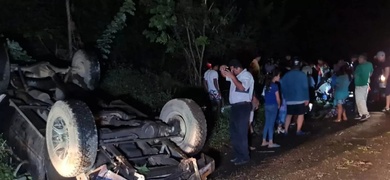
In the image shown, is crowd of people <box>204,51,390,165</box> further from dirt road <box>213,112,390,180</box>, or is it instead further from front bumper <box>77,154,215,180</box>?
front bumper <box>77,154,215,180</box>

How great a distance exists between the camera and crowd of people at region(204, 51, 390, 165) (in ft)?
27.1

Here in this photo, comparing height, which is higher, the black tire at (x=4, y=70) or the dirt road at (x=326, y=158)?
the black tire at (x=4, y=70)

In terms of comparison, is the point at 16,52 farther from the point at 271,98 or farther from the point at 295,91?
the point at 295,91

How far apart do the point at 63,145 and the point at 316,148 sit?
17.3 ft

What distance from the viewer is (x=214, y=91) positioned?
37.0 feet

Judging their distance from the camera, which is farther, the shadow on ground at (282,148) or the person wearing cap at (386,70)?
the person wearing cap at (386,70)

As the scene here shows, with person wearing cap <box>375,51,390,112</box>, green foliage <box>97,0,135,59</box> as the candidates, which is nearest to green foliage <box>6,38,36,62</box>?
green foliage <box>97,0,135,59</box>

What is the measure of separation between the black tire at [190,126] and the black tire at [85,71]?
67.6 inches

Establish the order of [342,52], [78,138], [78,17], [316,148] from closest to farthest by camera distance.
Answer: [78,138]
[316,148]
[78,17]
[342,52]

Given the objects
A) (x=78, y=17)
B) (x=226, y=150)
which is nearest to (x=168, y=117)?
(x=226, y=150)

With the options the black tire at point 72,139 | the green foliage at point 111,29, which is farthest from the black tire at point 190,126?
the green foliage at point 111,29

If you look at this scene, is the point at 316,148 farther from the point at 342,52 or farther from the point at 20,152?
the point at 342,52

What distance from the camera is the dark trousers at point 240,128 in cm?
825

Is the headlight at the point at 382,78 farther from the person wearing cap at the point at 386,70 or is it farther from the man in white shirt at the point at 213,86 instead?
the man in white shirt at the point at 213,86
